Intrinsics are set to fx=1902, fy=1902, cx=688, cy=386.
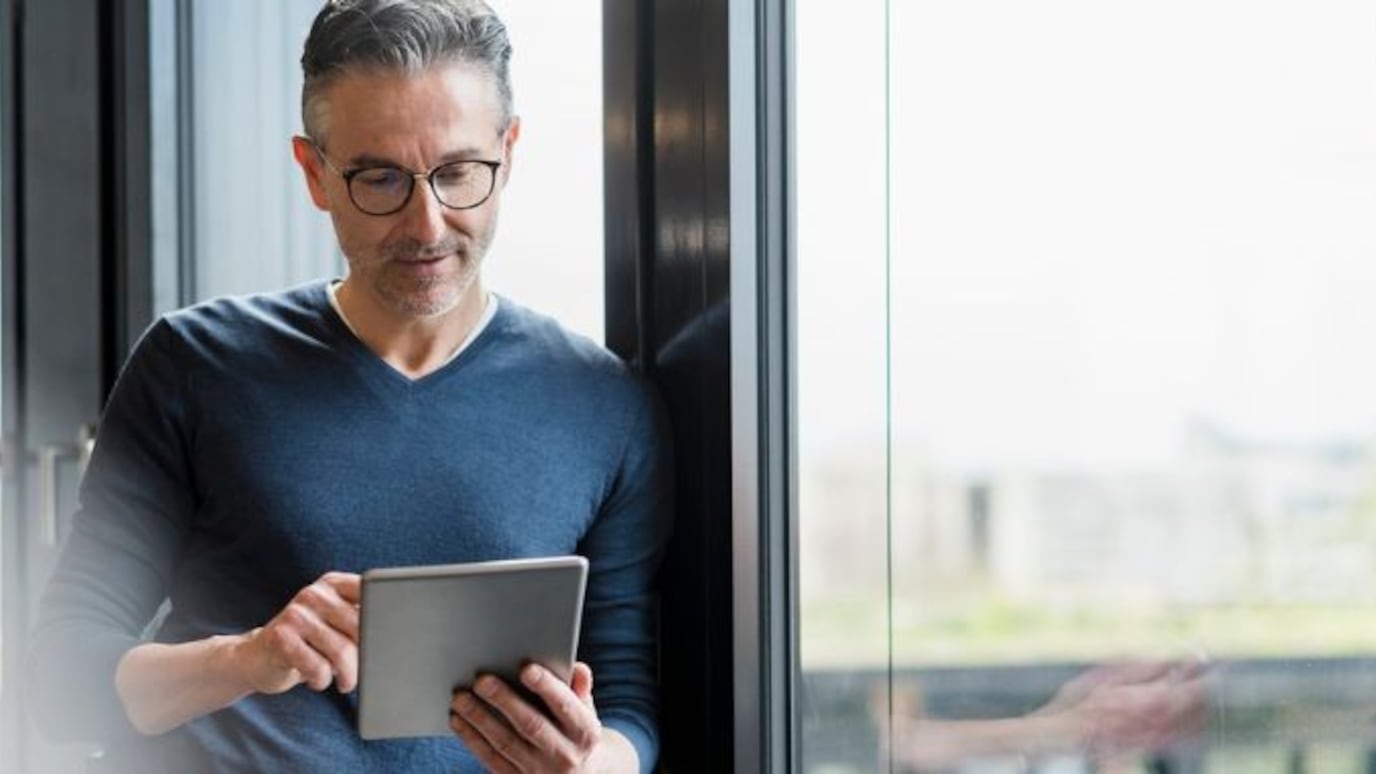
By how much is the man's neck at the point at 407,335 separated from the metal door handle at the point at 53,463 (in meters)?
1.13

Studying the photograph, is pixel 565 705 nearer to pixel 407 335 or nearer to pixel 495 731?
pixel 495 731

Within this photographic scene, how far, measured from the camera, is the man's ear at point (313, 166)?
1.58 metres

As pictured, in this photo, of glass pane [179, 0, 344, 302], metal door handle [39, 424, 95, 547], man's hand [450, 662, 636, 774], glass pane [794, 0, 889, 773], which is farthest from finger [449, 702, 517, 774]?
metal door handle [39, 424, 95, 547]

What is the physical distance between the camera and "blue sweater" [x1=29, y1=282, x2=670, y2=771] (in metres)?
1.58

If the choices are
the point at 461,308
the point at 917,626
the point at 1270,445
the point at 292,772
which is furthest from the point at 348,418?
the point at 1270,445

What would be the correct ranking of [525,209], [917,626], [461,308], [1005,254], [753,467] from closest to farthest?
1. [1005,254]
2. [917,626]
3. [753,467]
4. [461,308]
5. [525,209]

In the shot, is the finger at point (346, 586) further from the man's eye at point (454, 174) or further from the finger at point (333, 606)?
the man's eye at point (454, 174)

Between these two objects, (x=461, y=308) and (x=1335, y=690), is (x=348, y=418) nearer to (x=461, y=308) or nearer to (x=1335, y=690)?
(x=461, y=308)

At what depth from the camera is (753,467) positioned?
1.56 metres

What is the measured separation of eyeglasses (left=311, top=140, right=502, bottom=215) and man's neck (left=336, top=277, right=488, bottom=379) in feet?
0.40

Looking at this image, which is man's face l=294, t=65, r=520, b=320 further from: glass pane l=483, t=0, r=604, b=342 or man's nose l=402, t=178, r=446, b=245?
glass pane l=483, t=0, r=604, b=342

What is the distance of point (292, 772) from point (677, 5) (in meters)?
0.72

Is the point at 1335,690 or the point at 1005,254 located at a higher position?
the point at 1005,254

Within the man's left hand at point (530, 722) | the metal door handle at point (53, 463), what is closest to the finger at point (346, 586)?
the man's left hand at point (530, 722)
